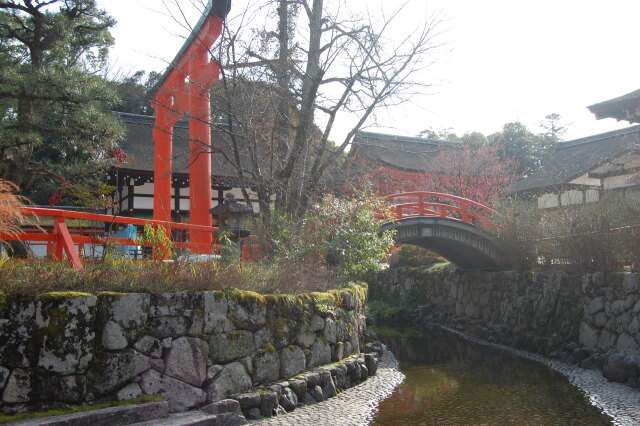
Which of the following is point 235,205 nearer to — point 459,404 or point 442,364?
point 459,404

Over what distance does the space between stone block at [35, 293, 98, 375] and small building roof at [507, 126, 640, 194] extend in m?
20.1

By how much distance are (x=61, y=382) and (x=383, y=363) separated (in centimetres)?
812

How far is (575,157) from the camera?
27219mm

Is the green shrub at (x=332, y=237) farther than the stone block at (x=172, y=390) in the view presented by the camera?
Yes

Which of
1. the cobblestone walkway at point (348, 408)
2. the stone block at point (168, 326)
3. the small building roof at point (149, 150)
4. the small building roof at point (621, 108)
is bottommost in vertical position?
the cobblestone walkway at point (348, 408)

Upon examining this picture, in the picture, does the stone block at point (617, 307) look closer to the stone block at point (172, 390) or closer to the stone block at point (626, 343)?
the stone block at point (626, 343)

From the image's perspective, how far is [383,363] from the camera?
1288cm

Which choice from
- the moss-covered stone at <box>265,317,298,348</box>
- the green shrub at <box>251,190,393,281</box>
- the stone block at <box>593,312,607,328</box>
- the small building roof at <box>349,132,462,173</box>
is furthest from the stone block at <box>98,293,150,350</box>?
the small building roof at <box>349,132,462,173</box>

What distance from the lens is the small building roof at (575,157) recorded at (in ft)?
79.4

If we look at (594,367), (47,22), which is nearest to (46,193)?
(47,22)

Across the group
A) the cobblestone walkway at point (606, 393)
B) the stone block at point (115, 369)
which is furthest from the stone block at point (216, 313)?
the cobblestone walkway at point (606, 393)

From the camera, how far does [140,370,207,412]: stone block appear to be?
654 centimetres

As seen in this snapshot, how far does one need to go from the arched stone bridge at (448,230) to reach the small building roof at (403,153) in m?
7.37

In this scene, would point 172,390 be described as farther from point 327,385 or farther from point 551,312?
point 551,312
